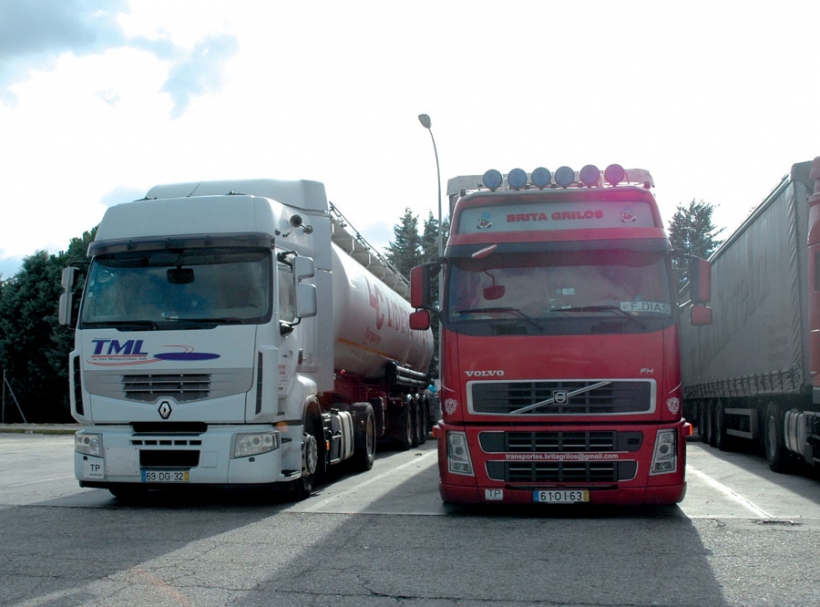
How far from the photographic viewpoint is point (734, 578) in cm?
620

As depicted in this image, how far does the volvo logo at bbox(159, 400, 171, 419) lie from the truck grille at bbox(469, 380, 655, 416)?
10.6 ft

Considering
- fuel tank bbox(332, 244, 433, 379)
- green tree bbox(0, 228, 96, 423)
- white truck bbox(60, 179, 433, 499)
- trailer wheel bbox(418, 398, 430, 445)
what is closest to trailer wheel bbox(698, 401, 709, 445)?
trailer wheel bbox(418, 398, 430, 445)

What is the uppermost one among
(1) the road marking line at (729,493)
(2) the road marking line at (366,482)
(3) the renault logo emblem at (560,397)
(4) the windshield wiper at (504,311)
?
(4) the windshield wiper at (504,311)

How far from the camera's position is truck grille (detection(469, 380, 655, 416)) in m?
8.61

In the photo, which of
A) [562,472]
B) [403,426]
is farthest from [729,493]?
[403,426]

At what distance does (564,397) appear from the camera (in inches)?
341

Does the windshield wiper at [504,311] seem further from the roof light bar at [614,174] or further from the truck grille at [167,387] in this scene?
the truck grille at [167,387]

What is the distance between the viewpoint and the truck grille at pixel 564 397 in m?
8.61

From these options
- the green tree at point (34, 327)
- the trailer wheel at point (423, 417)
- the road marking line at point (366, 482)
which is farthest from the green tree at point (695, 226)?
the road marking line at point (366, 482)

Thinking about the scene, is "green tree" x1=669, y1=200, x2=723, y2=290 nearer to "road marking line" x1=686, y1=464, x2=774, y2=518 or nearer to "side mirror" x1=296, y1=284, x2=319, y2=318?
"road marking line" x1=686, y1=464, x2=774, y2=518

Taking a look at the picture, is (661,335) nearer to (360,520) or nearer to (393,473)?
(360,520)

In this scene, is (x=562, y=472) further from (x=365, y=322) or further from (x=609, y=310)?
(x=365, y=322)

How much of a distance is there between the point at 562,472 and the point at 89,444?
198 inches

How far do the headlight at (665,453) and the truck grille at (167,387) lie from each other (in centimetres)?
455
